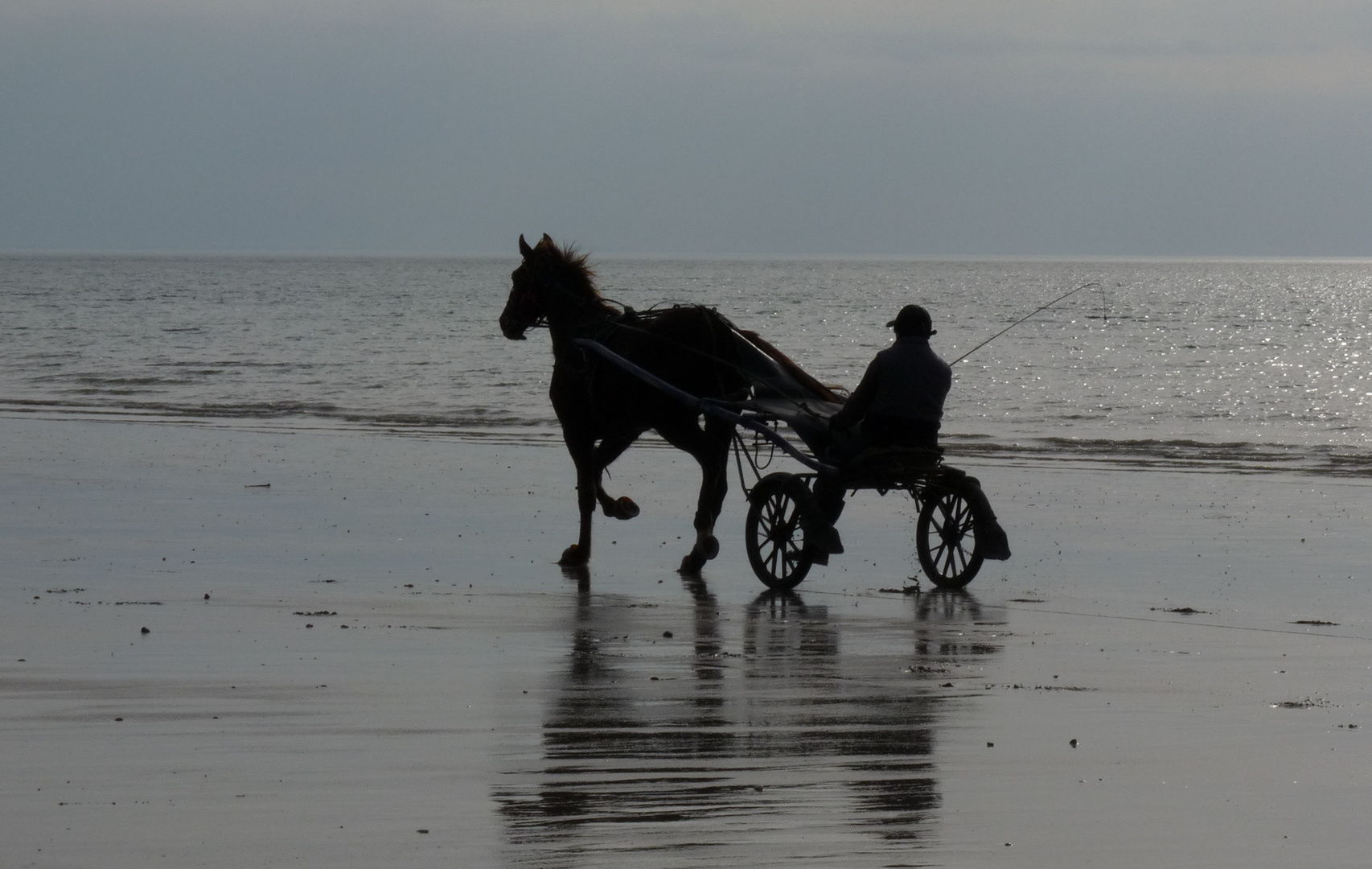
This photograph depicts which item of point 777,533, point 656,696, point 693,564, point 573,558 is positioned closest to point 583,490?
point 573,558

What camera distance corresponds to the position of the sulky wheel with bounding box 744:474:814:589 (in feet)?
34.2

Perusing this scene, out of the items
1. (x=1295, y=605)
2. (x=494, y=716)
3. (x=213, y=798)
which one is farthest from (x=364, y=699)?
(x=1295, y=605)

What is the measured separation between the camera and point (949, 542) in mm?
10500

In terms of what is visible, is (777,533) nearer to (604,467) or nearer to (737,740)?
(604,467)

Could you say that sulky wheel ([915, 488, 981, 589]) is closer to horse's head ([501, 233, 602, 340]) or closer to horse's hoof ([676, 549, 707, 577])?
horse's hoof ([676, 549, 707, 577])

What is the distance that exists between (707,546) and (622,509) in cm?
100

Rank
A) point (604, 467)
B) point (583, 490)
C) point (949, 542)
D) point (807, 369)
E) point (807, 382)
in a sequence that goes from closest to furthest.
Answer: point (949, 542) < point (807, 382) < point (583, 490) < point (604, 467) < point (807, 369)

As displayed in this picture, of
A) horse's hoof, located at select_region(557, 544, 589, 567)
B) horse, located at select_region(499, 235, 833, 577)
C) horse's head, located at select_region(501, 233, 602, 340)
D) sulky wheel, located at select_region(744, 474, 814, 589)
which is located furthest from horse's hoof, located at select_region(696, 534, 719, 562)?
horse's head, located at select_region(501, 233, 602, 340)

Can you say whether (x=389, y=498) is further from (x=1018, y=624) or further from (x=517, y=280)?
(x=1018, y=624)

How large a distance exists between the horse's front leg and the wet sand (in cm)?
16

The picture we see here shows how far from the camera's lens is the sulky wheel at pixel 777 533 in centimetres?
1044

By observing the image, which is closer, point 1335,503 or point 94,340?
point 1335,503

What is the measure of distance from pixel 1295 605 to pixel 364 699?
530 cm

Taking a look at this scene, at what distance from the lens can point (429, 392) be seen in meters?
33.6
